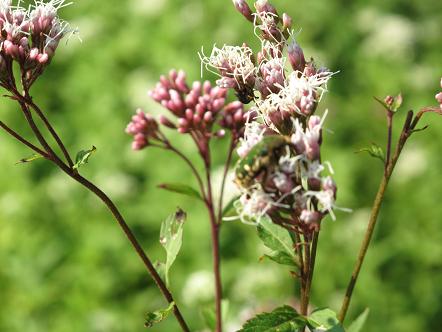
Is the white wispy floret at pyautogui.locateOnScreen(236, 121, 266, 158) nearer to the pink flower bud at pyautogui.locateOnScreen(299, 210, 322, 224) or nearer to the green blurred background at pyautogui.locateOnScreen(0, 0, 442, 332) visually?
the pink flower bud at pyautogui.locateOnScreen(299, 210, 322, 224)

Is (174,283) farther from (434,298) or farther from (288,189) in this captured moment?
(288,189)

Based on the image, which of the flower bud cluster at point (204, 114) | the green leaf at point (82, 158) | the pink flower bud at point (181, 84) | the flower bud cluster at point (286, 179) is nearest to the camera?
the flower bud cluster at point (286, 179)

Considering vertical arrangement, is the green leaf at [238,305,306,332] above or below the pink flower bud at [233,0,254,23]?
below

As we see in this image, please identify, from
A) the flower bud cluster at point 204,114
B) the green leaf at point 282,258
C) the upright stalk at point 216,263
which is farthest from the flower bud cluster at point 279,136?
the upright stalk at point 216,263

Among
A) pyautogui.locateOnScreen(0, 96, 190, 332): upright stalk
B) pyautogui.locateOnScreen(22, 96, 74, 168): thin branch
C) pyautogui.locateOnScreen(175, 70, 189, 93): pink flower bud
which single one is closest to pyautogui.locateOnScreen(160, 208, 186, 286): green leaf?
pyautogui.locateOnScreen(0, 96, 190, 332): upright stalk

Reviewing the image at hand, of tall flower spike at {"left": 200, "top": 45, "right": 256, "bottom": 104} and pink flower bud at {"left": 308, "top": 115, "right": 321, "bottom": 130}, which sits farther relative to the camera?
tall flower spike at {"left": 200, "top": 45, "right": 256, "bottom": 104}

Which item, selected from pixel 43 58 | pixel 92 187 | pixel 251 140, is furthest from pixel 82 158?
pixel 251 140

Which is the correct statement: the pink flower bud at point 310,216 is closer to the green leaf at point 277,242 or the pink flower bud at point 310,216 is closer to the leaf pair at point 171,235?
the green leaf at point 277,242
